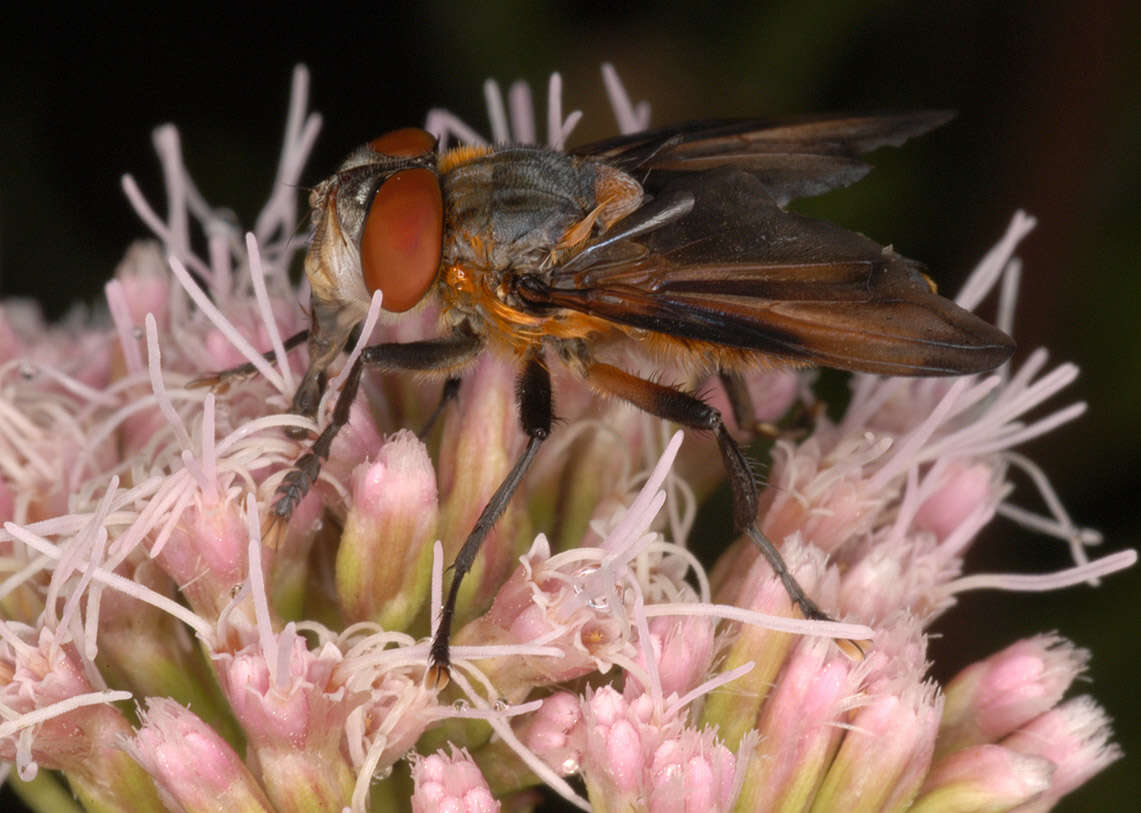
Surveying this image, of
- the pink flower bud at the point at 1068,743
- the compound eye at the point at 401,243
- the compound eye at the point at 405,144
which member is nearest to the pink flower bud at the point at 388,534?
the compound eye at the point at 401,243

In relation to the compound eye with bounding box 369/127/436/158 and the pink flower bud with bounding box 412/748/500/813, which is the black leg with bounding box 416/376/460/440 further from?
the pink flower bud with bounding box 412/748/500/813

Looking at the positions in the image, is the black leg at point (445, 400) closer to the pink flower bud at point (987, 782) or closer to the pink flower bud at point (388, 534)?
the pink flower bud at point (388, 534)

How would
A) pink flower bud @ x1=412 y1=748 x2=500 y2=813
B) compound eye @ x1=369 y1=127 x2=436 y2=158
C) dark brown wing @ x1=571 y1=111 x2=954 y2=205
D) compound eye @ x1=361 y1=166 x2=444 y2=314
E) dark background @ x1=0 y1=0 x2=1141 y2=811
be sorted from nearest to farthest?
pink flower bud @ x1=412 y1=748 x2=500 y2=813 < compound eye @ x1=361 y1=166 x2=444 y2=314 < compound eye @ x1=369 y1=127 x2=436 y2=158 < dark brown wing @ x1=571 y1=111 x2=954 y2=205 < dark background @ x1=0 y1=0 x2=1141 y2=811

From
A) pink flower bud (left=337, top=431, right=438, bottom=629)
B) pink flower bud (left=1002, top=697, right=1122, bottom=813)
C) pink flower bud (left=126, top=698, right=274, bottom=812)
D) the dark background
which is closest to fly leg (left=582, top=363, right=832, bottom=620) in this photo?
pink flower bud (left=337, top=431, right=438, bottom=629)

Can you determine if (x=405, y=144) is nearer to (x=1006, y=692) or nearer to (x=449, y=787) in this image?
(x=449, y=787)

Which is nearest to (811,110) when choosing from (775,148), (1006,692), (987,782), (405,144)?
(775,148)

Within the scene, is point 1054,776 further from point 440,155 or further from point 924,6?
point 924,6
